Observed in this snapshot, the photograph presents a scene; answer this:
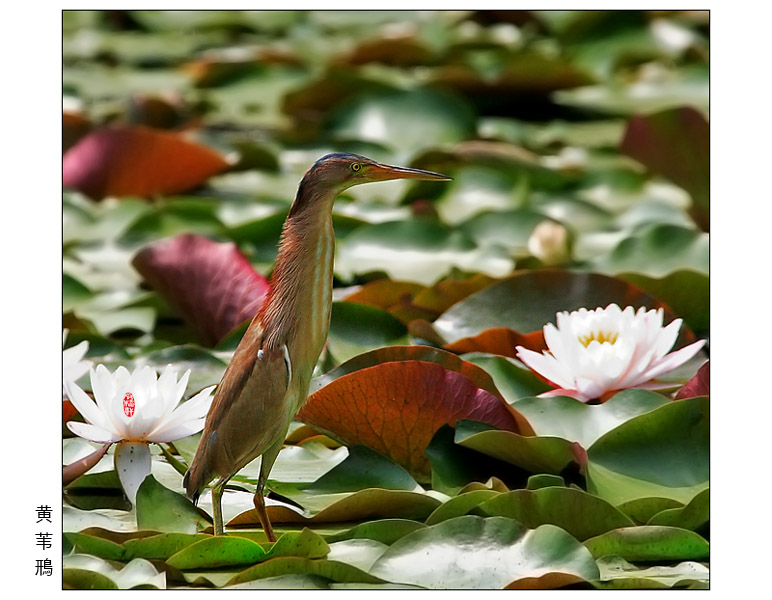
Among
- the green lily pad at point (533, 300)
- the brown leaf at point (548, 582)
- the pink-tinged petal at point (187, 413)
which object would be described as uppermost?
the green lily pad at point (533, 300)

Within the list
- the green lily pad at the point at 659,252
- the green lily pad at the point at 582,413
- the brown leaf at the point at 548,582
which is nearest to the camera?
the brown leaf at the point at 548,582

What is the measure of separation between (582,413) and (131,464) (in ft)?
2.36

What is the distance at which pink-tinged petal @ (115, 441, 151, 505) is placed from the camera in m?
1.70

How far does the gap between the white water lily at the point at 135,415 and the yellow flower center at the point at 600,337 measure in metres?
0.65

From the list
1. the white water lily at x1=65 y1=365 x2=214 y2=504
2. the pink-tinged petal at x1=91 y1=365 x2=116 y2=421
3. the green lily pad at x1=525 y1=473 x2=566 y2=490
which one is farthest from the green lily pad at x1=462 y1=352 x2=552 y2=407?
the pink-tinged petal at x1=91 y1=365 x2=116 y2=421

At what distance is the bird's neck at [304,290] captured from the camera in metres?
1.57

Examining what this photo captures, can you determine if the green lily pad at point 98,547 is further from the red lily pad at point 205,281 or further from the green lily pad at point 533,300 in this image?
the green lily pad at point 533,300

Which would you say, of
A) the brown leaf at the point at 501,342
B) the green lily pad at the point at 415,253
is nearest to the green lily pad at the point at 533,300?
the brown leaf at the point at 501,342

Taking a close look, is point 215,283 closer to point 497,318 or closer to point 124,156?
point 497,318

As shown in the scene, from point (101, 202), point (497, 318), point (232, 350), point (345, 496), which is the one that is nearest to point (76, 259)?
point (101, 202)

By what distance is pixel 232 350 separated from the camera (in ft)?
6.82

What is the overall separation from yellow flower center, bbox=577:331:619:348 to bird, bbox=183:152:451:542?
481mm

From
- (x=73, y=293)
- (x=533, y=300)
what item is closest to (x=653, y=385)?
(x=533, y=300)

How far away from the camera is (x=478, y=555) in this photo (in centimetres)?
153
